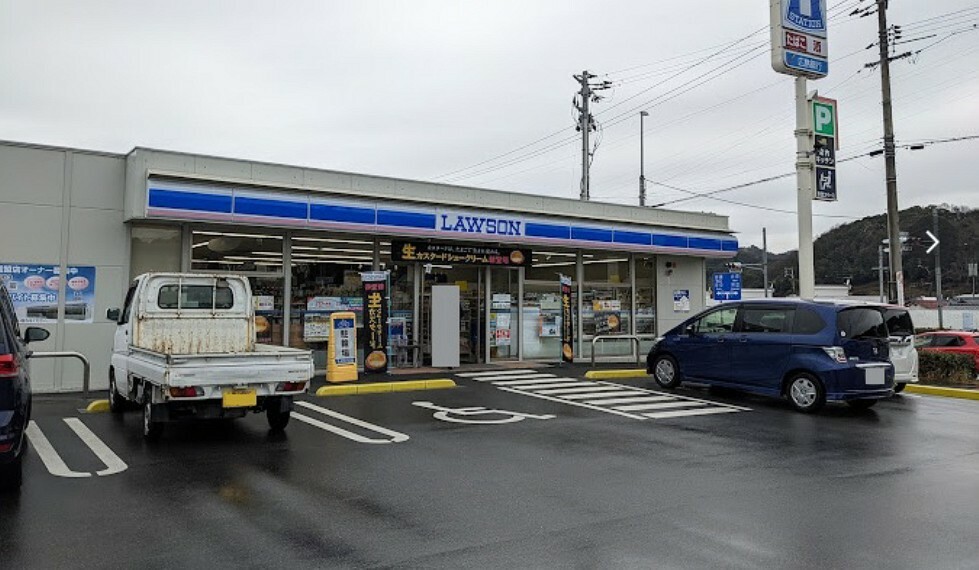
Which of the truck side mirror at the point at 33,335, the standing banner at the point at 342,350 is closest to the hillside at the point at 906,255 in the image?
the standing banner at the point at 342,350

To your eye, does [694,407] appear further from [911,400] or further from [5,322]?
[5,322]

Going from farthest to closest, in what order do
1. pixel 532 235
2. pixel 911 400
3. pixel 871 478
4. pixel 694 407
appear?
pixel 532 235, pixel 911 400, pixel 694 407, pixel 871 478

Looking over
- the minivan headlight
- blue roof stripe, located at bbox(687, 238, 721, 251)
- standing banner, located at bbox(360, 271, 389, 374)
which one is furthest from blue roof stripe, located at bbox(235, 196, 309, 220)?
blue roof stripe, located at bbox(687, 238, 721, 251)

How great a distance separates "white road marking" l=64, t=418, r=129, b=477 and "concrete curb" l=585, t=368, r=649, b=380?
9.56m

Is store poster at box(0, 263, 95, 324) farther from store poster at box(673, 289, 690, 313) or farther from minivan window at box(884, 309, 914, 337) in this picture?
store poster at box(673, 289, 690, 313)

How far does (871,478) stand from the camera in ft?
21.6

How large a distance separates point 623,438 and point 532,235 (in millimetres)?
9247

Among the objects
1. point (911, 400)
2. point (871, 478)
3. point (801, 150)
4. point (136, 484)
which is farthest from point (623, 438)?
point (801, 150)

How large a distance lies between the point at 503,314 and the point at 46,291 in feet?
33.0

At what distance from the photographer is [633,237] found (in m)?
19.1

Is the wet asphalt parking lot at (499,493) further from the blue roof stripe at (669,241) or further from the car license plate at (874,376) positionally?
the blue roof stripe at (669,241)

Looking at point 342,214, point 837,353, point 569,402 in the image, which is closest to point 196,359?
point 569,402

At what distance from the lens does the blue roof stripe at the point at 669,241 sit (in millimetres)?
19578

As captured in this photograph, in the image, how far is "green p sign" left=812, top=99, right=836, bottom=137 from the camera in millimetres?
15727
